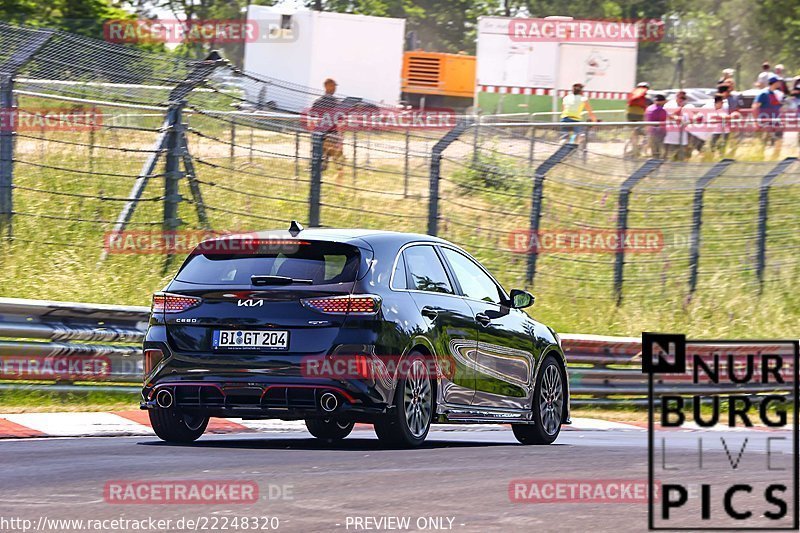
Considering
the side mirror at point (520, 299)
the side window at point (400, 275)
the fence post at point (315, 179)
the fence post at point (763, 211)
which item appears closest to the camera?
the side window at point (400, 275)

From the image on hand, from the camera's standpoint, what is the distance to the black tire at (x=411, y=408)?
10.0 metres

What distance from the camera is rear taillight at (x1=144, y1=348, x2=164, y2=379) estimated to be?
33.0 ft

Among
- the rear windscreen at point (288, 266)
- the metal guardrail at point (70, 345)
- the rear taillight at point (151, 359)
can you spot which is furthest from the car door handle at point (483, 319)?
the metal guardrail at point (70, 345)

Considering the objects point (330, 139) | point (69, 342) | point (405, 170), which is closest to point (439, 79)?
point (405, 170)

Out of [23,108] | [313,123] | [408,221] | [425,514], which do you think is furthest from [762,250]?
[425,514]

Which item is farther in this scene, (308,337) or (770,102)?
(770,102)

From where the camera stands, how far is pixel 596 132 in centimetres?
2108

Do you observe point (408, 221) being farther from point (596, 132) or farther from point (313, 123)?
point (596, 132)

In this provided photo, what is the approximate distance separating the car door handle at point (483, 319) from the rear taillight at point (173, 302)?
2.20 meters

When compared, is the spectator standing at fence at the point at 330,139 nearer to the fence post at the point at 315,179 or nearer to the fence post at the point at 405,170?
the fence post at the point at 315,179

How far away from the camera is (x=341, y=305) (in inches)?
385

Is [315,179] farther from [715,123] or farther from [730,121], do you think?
[715,123]

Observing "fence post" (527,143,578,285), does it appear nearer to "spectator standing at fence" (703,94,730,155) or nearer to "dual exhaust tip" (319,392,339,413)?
"spectator standing at fence" (703,94,730,155)

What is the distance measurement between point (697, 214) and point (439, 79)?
26919mm
